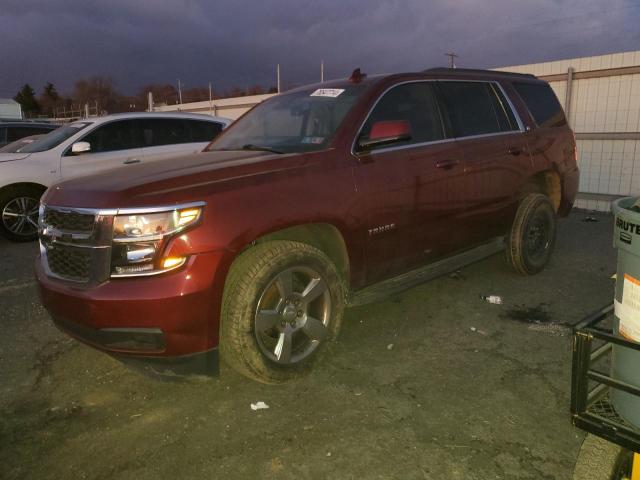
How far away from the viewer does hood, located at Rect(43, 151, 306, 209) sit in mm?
2615

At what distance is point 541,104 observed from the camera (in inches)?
205

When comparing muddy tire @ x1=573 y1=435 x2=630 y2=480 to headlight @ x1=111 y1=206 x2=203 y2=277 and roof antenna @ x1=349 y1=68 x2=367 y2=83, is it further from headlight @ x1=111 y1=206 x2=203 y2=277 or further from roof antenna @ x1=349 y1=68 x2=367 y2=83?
roof antenna @ x1=349 y1=68 x2=367 y2=83

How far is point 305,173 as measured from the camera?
10.0ft

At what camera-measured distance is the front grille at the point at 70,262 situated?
107 inches

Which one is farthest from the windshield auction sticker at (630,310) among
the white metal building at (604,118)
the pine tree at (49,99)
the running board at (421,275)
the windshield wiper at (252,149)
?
the pine tree at (49,99)

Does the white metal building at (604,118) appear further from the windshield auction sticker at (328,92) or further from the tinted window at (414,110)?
the windshield auction sticker at (328,92)

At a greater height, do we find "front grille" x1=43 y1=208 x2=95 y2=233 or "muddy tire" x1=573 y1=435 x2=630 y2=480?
"front grille" x1=43 y1=208 x2=95 y2=233

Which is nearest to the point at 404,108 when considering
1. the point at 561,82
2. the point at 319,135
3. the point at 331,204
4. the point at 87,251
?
the point at 319,135

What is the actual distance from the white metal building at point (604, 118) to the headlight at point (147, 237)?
8.77 meters

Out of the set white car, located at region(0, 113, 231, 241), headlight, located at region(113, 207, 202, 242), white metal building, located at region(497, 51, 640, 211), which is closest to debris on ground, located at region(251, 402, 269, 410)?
headlight, located at region(113, 207, 202, 242)

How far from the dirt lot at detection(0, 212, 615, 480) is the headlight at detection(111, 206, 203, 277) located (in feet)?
2.86

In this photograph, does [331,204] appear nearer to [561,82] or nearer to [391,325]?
[391,325]

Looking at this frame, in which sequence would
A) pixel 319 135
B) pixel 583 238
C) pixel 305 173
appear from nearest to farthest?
pixel 305 173 < pixel 319 135 < pixel 583 238

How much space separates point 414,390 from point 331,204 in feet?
3.90
